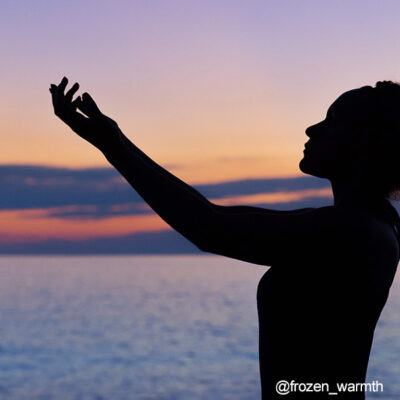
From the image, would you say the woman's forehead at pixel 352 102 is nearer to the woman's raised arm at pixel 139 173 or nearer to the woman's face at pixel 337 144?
the woman's face at pixel 337 144

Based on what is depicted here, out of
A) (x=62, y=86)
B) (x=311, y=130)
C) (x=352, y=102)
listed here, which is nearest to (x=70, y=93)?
(x=62, y=86)

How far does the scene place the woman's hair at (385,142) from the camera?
3.00m

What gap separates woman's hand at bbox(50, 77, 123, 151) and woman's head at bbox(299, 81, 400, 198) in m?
0.85

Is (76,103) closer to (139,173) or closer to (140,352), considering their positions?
(139,173)

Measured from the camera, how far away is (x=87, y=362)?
3597 centimetres

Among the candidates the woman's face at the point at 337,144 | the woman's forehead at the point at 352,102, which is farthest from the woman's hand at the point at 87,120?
the woman's forehead at the point at 352,102

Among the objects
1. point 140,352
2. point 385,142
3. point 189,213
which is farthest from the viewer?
point 140,352

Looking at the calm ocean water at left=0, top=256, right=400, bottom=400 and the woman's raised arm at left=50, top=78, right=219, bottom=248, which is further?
the calm ocean water at left=0, top=256, right=400, bottom=400

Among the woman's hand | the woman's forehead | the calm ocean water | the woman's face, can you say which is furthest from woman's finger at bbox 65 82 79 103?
the calm ocean water

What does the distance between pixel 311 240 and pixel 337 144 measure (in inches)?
19.1

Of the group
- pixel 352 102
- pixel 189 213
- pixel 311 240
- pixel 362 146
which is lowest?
pixel 311 240

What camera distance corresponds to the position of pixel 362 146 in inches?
119

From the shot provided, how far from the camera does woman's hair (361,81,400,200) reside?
3.00 m

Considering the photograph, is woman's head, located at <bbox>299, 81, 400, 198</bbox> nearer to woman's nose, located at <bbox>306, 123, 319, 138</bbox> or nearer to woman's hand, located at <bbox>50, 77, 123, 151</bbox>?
woman's nose, located at <bbox>306, 123, 319, 138</bbox>
